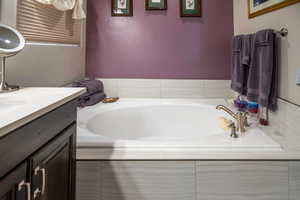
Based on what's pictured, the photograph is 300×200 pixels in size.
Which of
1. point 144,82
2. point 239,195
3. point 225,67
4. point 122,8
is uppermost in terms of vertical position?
point 122,8

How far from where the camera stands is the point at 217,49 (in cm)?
250

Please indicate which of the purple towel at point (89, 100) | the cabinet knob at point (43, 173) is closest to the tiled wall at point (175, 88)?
the purple towel at point (89, 100)

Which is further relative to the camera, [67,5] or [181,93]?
[181,93]

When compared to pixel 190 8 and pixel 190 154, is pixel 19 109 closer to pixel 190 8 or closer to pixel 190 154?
pixel 190 154

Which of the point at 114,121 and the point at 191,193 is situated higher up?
the point at 114,121

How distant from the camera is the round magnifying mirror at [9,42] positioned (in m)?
1.03

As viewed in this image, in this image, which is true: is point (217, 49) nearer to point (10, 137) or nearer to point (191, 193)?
point (191, 193)

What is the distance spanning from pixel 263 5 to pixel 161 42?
1120mm

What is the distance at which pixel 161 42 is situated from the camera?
2504mm

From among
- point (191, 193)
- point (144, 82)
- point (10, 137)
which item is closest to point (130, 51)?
point (144, 82)

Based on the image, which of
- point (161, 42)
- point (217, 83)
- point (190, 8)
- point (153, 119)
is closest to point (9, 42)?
point (153, 119)

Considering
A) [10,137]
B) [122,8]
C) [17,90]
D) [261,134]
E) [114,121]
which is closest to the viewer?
[10,137]

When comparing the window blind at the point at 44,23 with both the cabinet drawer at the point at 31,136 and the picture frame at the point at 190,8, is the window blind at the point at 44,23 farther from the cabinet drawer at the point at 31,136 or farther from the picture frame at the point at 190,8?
the picture frame at the point at 190,8

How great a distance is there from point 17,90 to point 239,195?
4.34 ft
